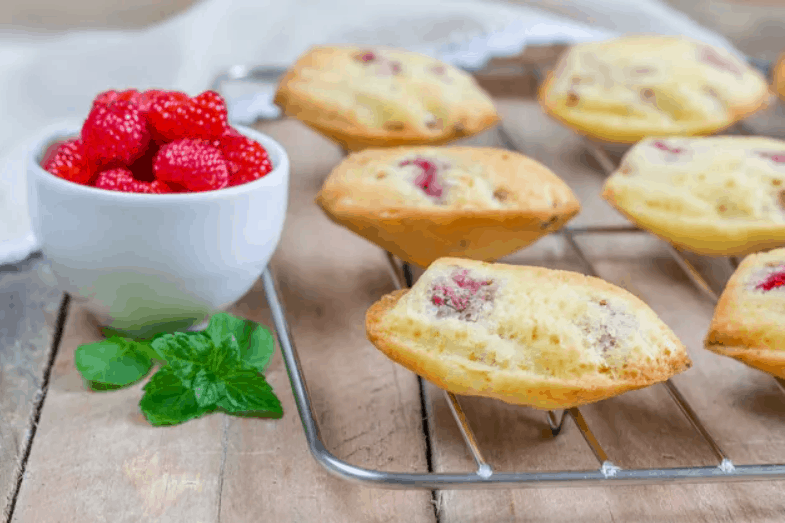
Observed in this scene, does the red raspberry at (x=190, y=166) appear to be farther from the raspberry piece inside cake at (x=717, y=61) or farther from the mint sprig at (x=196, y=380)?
the raspberry piece inside cake at (x=717, y=61)

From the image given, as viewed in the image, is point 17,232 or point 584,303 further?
point 17,232

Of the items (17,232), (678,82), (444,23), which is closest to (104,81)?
(17,232)

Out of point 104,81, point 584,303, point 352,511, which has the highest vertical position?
point 584,303

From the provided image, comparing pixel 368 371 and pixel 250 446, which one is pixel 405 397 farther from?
pixel 250 446

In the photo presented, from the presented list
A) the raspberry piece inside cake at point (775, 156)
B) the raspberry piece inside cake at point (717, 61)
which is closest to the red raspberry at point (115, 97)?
the raspberry piece inside cake at point (775, 156)

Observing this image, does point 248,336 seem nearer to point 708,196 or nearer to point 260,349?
point 260,349

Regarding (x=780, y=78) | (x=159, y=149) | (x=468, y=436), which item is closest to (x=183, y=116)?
(x=159, y=149)

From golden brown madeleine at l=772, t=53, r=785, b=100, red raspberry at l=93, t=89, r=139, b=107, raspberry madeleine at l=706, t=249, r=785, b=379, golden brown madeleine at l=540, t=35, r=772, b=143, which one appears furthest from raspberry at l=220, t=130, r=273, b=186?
golden brown madeleine at l=772, t=53, r=785, b=100
